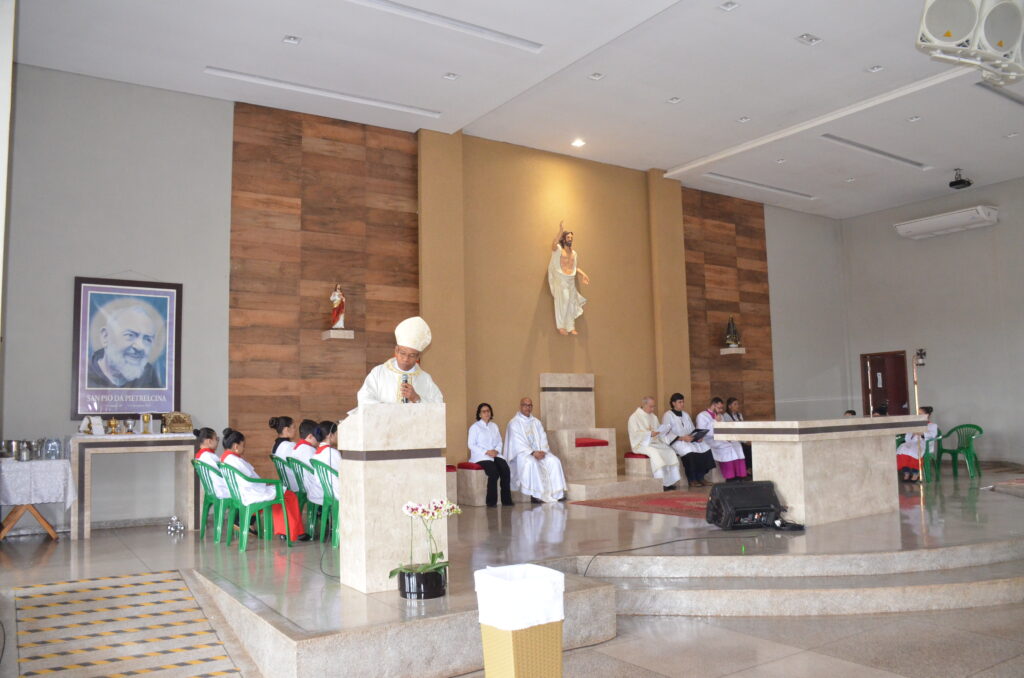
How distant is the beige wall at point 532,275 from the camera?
902cm

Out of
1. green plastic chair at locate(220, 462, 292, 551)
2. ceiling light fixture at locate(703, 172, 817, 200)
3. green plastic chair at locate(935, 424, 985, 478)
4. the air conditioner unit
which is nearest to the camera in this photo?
green plastic chair at locate(220, 462, 292, 551)

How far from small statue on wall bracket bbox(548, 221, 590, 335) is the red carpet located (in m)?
2.38

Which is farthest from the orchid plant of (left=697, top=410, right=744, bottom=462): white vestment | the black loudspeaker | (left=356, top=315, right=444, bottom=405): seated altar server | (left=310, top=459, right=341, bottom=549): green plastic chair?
(left=697, top=410, right=744, bottom=462): white vestment

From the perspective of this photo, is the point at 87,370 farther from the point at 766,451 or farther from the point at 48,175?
the point at 766,451

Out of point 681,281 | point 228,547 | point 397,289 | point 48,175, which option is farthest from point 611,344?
point 48,175

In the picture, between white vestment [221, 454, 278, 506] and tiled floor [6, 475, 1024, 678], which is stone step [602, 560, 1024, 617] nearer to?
tiled floor [6, 475, 1024, 678]

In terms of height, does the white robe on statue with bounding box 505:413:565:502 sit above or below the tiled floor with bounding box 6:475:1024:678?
above

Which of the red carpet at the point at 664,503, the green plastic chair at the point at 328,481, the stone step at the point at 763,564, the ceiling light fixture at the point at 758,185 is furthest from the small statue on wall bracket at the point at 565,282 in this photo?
the stone step at the point at 763,564

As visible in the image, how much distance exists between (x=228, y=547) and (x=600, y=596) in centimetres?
306

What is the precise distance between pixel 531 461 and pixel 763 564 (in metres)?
3.88

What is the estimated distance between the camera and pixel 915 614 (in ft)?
15.1

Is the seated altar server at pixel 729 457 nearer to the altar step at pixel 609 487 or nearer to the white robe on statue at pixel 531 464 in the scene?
the altar step at pixel 609 487

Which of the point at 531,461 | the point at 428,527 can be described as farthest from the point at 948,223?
the point at 428,527

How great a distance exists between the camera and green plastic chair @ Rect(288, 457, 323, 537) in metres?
6.20
